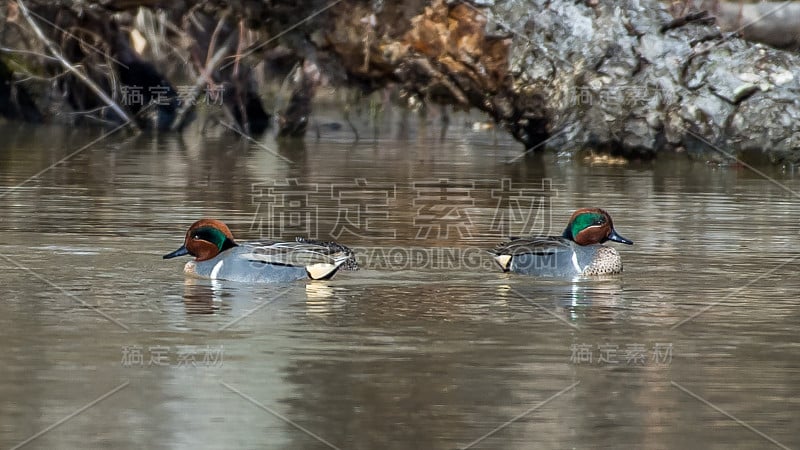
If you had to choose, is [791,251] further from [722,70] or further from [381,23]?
[381,23]

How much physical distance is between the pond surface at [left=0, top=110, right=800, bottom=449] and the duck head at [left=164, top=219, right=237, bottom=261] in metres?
0.30

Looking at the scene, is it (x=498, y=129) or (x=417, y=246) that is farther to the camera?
(x=498, y=129)

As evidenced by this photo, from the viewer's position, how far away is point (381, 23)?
19094 millimetres

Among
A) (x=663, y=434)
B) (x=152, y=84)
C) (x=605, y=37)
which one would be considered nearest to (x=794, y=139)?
(x=605, y=37)

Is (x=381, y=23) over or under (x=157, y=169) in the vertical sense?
over

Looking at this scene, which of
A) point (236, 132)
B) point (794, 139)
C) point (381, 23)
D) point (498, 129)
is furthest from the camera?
point (498, 129)

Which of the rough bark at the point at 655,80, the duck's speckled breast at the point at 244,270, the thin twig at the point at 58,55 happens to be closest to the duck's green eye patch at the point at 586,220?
the duck's speckled breast at the point at 244,270

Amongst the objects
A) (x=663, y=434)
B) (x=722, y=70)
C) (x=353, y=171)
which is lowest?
(x=663, y=434)

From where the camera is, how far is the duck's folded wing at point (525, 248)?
9.58 meters

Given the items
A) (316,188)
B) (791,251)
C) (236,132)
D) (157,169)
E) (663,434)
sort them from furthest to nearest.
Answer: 1. (236,132)
2. (157,169)
3. (316,188)
4. (791,251)
5. (663,434)

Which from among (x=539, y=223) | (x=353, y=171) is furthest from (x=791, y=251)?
(x=353, y=171)

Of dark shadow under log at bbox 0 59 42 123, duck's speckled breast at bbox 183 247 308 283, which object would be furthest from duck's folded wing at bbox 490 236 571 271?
dark shadow under log at bbox 0 59 42 123

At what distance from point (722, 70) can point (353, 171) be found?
14.9 feet

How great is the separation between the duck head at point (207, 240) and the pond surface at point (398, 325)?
30cm
